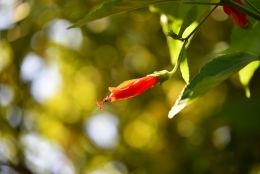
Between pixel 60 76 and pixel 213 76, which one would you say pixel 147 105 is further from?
pixel 213 76

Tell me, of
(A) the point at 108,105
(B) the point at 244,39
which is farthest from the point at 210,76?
(A) the point at 108,105

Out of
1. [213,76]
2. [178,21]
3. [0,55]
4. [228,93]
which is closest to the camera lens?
[213,76]

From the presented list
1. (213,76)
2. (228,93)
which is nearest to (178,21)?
(213,76)

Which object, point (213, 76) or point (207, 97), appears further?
point (207, 97)

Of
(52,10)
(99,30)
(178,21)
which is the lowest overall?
(99,30)

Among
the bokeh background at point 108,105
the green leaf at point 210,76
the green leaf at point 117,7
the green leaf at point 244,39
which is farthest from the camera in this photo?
the bokeh background at point 108,105

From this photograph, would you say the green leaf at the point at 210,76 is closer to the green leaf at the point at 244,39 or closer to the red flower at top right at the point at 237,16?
the red flower at top right at the point at 237,16

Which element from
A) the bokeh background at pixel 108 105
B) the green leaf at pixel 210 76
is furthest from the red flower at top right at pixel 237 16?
the bokeh background at pixel 108 105
